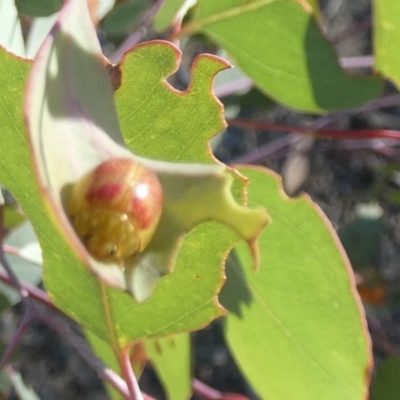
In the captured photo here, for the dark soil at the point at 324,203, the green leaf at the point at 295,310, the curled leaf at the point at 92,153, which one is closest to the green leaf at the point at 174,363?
the green leaf at the point at 295,310

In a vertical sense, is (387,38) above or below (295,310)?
above

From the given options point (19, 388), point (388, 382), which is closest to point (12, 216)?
point (19, 388)

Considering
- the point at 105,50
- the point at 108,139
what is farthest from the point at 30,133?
the point at 105,50

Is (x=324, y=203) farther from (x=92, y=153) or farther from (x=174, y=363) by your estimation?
(x=92, y=153)

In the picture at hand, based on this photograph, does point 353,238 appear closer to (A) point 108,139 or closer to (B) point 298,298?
(B) point 298,298

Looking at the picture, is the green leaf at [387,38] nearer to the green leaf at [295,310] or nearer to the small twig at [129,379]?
the green leaf at [295,310]

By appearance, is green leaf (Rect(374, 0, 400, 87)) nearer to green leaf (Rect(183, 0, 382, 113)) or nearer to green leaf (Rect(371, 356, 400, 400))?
green leaf (Rect(183, 0, 382, 113))

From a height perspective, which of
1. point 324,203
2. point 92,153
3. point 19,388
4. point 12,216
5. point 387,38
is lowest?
point 324,203
